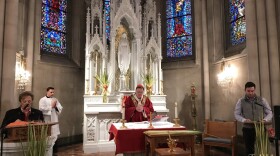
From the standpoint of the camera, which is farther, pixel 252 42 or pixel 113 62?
pixel 113 62

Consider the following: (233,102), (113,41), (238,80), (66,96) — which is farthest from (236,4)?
(66,96)

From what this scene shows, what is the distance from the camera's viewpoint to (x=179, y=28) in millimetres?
10391

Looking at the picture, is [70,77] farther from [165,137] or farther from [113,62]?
[165,137]

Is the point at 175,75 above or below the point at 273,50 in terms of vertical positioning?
below

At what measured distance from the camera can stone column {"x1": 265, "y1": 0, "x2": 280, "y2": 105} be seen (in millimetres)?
5604

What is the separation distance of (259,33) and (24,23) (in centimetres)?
683

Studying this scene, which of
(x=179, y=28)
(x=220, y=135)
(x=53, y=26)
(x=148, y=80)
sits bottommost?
(x=220, y=135)

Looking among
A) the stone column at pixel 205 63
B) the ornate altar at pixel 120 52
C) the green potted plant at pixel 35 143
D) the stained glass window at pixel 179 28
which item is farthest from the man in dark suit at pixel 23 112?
the stained glass window at pixel 179 28

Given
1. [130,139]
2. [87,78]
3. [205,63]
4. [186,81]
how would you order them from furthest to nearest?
1. [186,81]
2. [205,63]
3. [87,78]
4. [130,139]

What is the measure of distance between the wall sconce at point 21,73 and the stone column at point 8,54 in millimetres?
1798

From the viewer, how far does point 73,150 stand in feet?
26.0

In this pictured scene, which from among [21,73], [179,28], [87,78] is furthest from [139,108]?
[179,28]

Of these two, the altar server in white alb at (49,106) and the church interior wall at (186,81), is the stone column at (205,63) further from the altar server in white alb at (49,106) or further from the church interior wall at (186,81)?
the altar server in white alb at (49,106)

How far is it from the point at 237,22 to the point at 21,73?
6.94 metres
